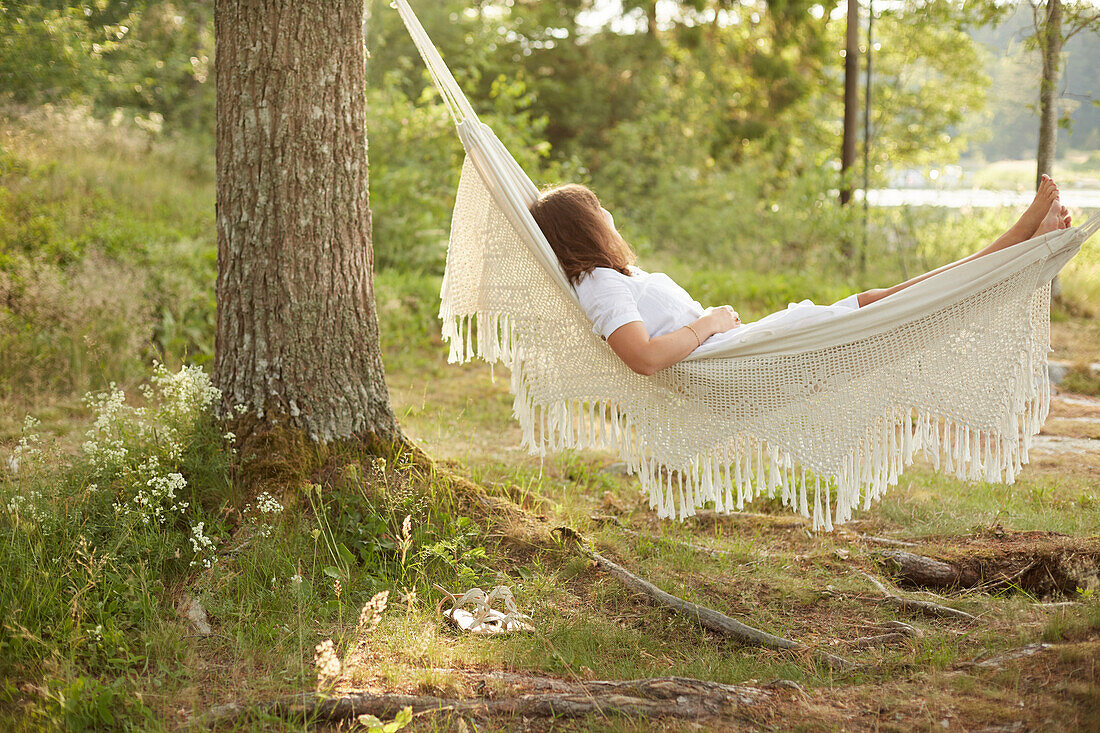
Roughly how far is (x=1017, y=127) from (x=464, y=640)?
501 centimetres

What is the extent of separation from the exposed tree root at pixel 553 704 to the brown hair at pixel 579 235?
109cm

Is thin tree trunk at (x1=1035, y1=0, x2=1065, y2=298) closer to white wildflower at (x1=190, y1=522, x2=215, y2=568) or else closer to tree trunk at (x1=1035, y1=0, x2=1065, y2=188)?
tree trunk at (x1=1035, y1=0, x2=1065, y2=188)

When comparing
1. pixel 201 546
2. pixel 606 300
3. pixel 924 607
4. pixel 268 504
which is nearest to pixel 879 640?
pixel 924 607

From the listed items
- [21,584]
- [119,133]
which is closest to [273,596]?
[21,584]

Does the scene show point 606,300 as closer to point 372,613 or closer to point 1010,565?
point 372,613

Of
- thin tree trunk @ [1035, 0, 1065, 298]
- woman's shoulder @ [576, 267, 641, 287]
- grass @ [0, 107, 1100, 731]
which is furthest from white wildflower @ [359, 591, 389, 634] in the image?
thin tree trunk @ [1035, 0, 1065, 298]

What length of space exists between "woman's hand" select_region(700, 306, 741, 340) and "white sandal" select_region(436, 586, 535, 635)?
3.00 feet

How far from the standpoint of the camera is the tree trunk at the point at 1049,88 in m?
2.51

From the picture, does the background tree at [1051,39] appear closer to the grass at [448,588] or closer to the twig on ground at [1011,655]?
the grass at [448,588]

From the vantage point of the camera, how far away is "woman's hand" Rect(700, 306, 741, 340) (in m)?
2.23

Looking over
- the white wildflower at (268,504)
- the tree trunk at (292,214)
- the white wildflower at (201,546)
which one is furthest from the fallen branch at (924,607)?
the white wildflower at (201,546)

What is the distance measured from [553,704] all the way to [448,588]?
60cm

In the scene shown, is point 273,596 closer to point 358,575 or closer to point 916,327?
point 358,575

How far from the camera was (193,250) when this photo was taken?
190 inches
